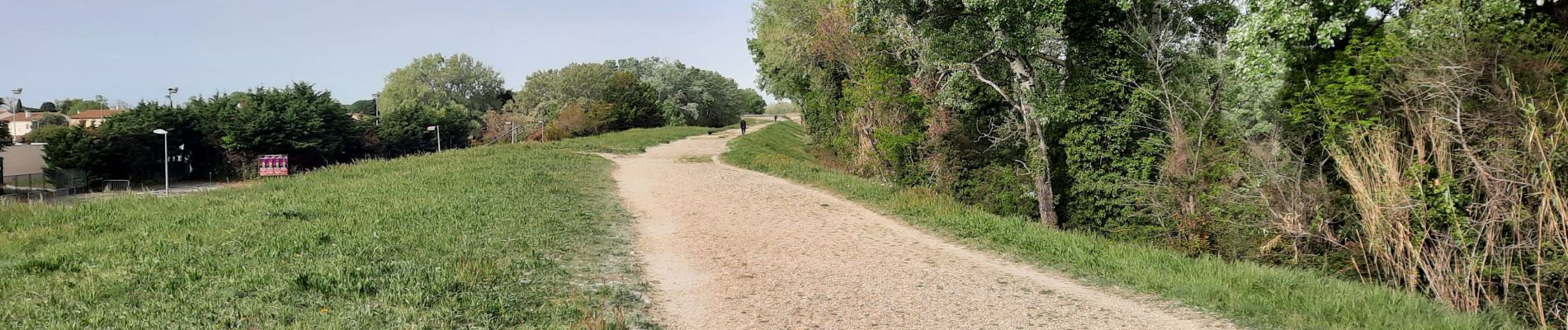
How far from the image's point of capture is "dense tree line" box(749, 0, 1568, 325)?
22.7 ft

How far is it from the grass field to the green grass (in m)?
4.12

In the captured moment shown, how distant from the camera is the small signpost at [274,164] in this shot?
4416 centimetres

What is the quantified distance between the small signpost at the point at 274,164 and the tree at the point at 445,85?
3966 centimetres

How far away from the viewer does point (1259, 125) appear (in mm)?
10852

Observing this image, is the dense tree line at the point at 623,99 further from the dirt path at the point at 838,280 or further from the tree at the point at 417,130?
the dirt path at the point at 838,280

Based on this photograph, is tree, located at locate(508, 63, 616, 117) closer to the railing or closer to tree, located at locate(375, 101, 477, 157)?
tree, located at locate(375, 101, 477, 157)

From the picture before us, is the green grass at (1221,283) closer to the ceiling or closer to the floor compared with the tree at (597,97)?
closer to the floor

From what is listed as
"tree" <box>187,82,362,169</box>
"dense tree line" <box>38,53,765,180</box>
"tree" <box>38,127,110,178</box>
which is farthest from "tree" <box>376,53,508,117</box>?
"tree" <box>38,127,110,178</box>

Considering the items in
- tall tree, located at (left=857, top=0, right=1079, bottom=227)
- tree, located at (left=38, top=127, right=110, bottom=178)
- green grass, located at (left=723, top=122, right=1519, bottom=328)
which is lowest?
green grass, located at (left=723, top=122, right=1519, bottom=328)

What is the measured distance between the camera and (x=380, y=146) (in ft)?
198

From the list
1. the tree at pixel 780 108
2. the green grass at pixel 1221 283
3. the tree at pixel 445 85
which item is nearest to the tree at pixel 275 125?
the tree at pixel 445 85

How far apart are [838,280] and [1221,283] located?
3115mm

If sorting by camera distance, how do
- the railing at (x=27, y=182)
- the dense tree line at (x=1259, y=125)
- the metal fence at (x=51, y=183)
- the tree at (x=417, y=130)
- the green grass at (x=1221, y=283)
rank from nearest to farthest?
1. the green grass at (x=1221, y=283)
2. the dense tree line at (x=1259, y=125)
3. the metal fence at (x=51, y=183)
4. the railing at (x=27, y=182)
5. the tree at (x=417, y=130)

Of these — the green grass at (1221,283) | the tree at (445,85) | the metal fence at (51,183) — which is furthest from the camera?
the tree at (445,85)
